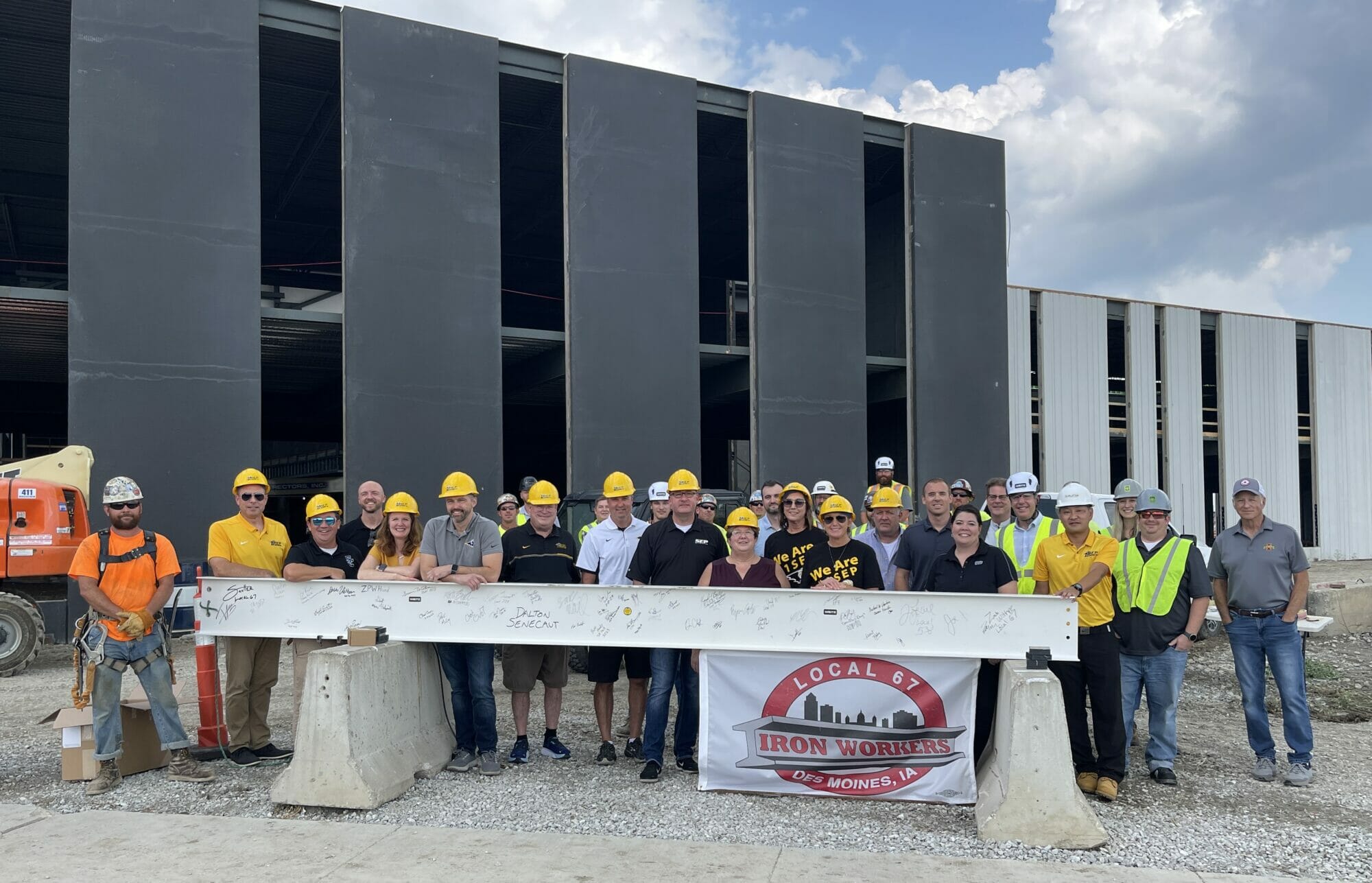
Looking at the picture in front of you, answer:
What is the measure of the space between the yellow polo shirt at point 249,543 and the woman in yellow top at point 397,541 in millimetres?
605

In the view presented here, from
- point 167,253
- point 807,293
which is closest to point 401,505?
point 167,253

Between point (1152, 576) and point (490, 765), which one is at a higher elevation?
point (1152, 576)

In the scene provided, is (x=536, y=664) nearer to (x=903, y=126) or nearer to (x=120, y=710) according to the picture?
(x=120, y=710)

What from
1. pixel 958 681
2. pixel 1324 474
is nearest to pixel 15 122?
pixel 958 681

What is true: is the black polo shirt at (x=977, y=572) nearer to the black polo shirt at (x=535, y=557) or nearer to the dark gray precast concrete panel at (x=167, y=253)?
the black polo shirt at (x=535, y=557)

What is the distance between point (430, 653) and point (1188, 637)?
16.6 feet

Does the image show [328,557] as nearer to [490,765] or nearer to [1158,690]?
[490,765]

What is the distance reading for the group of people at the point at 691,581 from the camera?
6.27 m

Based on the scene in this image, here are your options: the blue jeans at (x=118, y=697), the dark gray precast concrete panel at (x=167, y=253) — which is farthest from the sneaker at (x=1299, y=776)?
the dark gray precast concrete panel at (x=167, y=253)

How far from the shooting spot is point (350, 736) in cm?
576

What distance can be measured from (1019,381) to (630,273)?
1094 centimetres

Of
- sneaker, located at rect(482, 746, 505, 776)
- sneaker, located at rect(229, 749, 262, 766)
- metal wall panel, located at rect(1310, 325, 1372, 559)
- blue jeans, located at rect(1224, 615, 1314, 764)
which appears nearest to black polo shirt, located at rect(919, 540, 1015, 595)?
blue jeans, located at rect(1224, 615, 1314, 764)

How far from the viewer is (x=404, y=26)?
14.9m

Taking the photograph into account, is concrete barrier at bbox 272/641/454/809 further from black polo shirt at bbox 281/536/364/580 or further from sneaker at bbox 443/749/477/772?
black polo shirt at bbox 281/536/364/580
